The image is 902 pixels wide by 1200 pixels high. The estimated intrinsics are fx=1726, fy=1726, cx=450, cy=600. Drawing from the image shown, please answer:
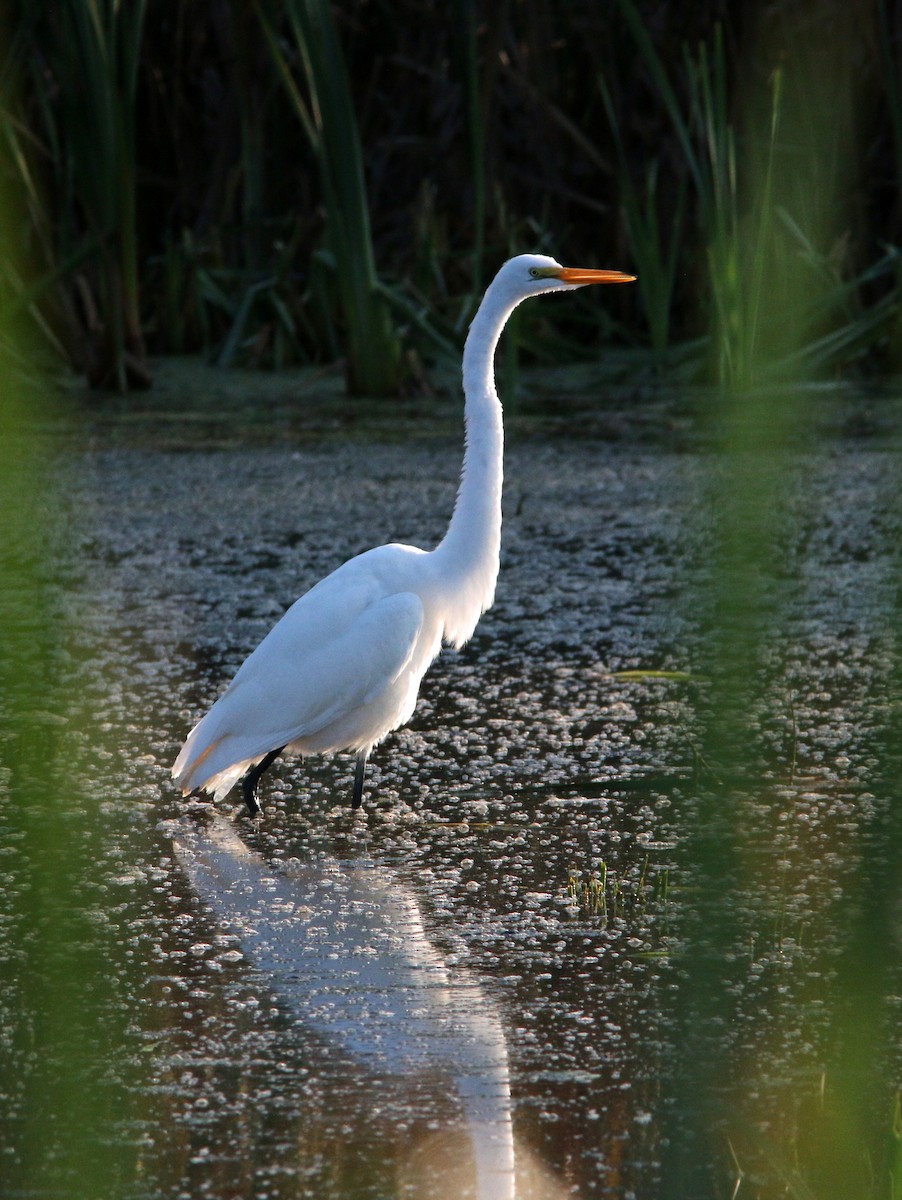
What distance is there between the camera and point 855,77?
6.52 metres

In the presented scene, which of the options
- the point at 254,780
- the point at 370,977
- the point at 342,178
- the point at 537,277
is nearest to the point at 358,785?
the point at 254,780

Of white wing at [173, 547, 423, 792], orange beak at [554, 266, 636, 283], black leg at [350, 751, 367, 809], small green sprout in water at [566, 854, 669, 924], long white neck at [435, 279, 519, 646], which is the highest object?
orange beak at [554, 266, 636, 283]

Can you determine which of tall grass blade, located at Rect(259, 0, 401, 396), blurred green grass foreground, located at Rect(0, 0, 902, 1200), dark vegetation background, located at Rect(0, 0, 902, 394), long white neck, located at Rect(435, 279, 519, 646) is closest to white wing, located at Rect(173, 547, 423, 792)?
long white neck, located at Rect(435, 279, 519, 646)

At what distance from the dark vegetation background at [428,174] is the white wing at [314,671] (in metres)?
2.63

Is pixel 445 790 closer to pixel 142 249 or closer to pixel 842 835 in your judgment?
pixel 842 835

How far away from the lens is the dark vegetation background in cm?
563

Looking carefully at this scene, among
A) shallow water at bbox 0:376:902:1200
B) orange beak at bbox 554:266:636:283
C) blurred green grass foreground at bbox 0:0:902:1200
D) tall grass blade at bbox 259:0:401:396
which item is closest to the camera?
shallow water at bbox 0:376:902:1200

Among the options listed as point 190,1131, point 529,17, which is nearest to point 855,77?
point 529,17

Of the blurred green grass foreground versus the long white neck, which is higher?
the blurred green grass foreground

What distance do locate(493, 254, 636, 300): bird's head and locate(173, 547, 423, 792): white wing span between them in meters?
0.53

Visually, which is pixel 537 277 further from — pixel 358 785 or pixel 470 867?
pixel 470 867

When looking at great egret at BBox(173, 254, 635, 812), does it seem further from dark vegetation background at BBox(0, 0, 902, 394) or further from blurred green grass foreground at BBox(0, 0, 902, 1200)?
dark vegetation background at BBox(0, 0, 902, 394)

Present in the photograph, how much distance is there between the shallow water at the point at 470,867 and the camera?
161 centimetres

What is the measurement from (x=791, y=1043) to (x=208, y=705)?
1.65 m
